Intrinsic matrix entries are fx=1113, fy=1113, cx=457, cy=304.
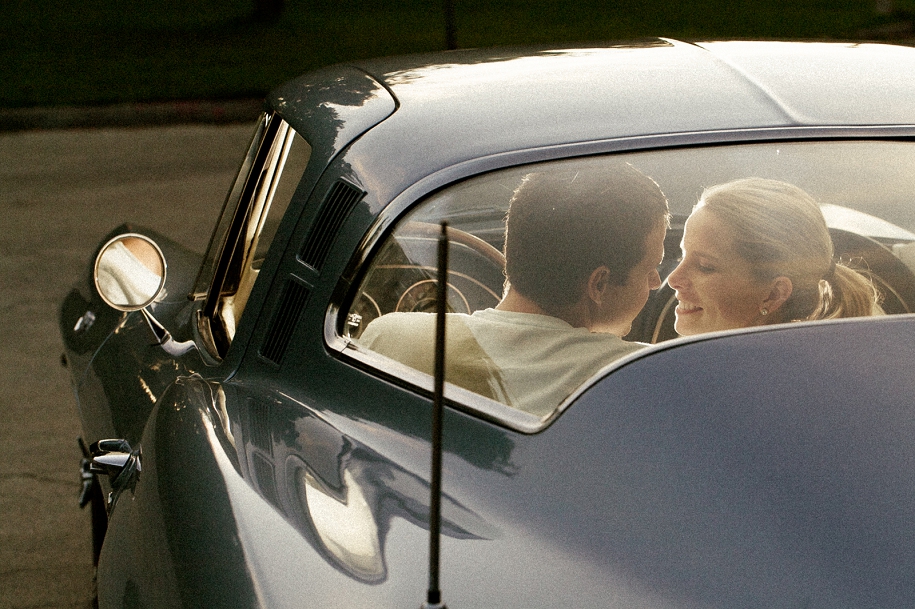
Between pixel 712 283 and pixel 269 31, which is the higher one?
pixel 712 283

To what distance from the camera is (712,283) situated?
6.50 ft

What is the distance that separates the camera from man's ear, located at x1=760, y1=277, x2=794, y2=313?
1920 millimetres

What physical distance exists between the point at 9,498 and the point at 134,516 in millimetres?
2811

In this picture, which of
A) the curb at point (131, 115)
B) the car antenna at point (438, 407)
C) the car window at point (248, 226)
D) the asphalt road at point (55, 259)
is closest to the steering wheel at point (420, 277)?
the car window at point (248, 226)

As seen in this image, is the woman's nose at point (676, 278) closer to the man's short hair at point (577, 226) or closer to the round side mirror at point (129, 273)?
the man's short hair at point (577, 226)

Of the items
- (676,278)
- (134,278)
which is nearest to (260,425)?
(676,278)

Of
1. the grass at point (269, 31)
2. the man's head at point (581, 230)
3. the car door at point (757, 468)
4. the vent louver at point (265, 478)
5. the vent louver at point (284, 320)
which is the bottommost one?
the grass at point (269, 31)

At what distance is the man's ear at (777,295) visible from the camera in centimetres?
192

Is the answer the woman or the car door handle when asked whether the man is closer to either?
the woman

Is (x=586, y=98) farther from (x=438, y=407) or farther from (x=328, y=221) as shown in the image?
(x=438, y=407)

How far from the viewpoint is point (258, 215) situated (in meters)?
2.88

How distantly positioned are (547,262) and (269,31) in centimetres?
1612

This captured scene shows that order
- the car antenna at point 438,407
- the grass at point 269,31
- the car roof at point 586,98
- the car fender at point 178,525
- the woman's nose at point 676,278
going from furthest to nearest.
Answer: the grass at point 269,31 < the car roof at point 586,98 < the woman's nose at point 676,278 < the car fender at point 178,525 < the car antenna at point 438,407

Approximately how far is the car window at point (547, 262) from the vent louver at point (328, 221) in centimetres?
14
